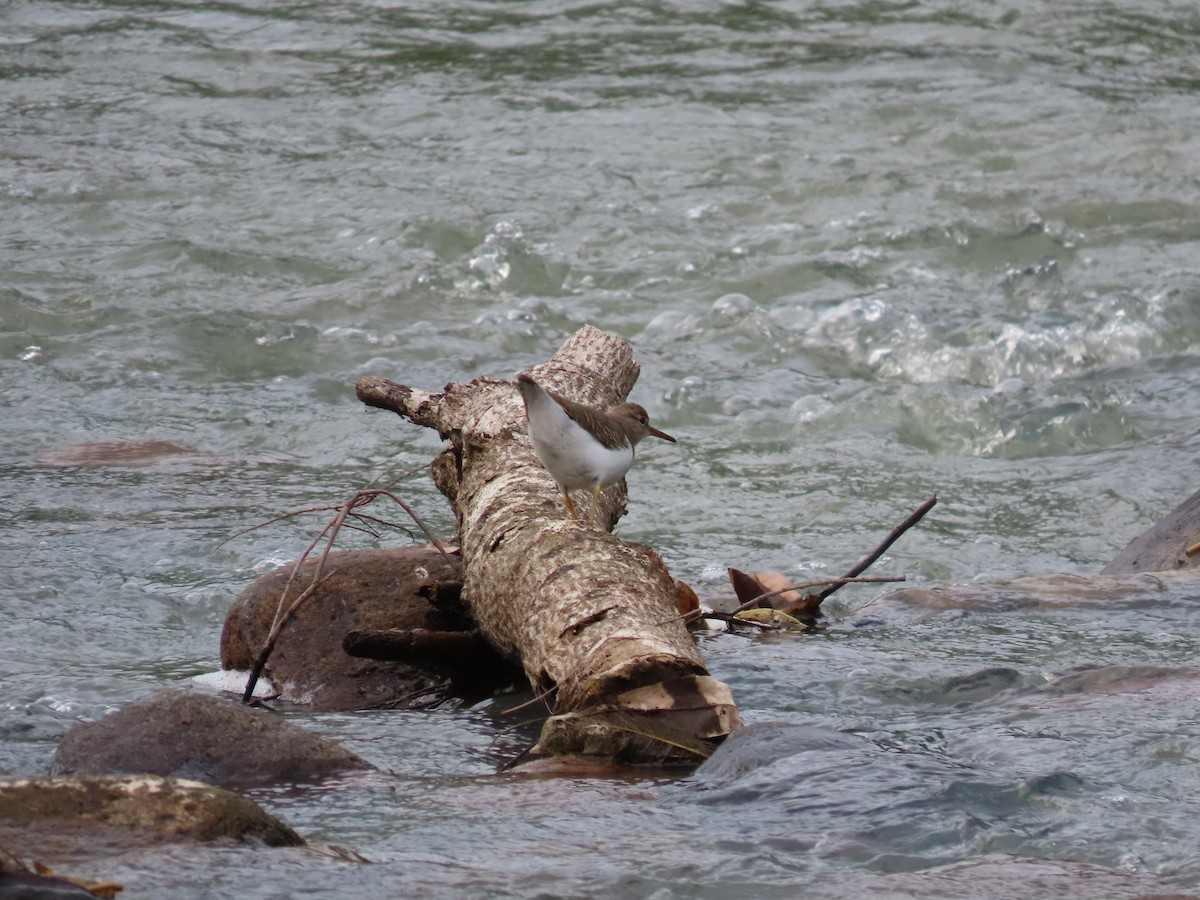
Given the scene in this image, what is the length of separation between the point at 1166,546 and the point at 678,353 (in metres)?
4.05

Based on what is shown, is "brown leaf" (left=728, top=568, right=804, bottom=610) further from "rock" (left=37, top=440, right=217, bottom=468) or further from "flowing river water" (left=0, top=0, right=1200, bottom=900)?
"rock" (left=37, top=440, right=217, bottom=468)

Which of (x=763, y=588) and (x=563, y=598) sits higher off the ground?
(x=563, y=598)

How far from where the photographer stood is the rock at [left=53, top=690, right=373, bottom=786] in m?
3.95

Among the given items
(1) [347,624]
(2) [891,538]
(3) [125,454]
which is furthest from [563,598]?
(3) [125,454]

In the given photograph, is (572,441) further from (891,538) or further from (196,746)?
(196,746)

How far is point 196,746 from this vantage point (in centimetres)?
400

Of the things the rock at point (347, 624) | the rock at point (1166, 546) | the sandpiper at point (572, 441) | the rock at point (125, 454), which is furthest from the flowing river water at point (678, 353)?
the sandpiper at point (572, 441)

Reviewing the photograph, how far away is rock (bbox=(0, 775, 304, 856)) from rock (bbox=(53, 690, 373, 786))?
60 cm

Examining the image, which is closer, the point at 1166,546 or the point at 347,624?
the point at 347,624

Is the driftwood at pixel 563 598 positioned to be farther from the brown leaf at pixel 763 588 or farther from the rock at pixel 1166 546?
the rock at pixel 1166 546

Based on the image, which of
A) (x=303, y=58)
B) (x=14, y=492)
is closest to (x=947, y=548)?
(x=14, y=492)

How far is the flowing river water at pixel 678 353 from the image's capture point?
150 inches

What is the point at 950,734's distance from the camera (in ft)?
14.3

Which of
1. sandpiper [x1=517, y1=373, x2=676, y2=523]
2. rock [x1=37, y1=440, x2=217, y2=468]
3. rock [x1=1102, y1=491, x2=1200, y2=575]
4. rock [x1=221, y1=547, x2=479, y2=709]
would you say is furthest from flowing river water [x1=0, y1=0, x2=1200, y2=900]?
sandpiper [x1=517, y1=373, x2=676, y2=523]
